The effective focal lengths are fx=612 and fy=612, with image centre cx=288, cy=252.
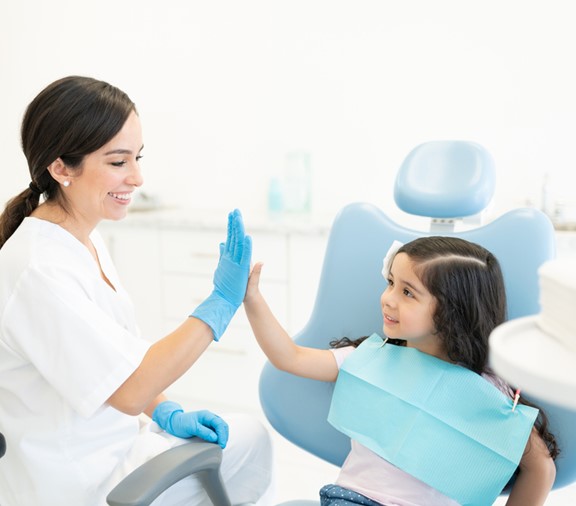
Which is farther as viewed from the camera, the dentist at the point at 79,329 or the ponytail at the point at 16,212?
the ponytail at the point at 16,212

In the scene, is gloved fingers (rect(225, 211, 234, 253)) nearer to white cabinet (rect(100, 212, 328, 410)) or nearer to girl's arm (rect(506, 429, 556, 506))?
girl's arm (rect(506, 429, 556, 506))

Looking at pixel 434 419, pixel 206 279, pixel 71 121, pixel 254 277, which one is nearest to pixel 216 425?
pixel 254 277

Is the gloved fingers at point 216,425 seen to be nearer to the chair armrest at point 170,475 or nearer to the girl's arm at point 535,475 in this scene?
the chair armrest at point 170,475

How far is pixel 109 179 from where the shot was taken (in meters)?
1.26

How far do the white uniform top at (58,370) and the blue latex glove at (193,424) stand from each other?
8cm

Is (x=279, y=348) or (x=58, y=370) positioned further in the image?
(x=279, y=348)

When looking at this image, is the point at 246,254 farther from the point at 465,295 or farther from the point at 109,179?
the point at 465,295

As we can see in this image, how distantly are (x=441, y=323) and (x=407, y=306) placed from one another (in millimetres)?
71

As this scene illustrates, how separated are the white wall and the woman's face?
1660mm

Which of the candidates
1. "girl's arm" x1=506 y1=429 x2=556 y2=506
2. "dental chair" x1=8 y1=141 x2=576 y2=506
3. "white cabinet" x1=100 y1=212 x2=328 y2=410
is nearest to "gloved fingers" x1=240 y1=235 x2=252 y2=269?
"dental chair" x1=8 y1=141 x2=576 y2=506

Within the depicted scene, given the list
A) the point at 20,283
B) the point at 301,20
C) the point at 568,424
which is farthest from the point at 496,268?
the point at 301,20

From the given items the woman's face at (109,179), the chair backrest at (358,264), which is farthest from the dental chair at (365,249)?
the woman's face at (109,179)

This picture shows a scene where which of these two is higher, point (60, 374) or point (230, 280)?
point (230, 280)

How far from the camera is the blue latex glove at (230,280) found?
1196 mm
